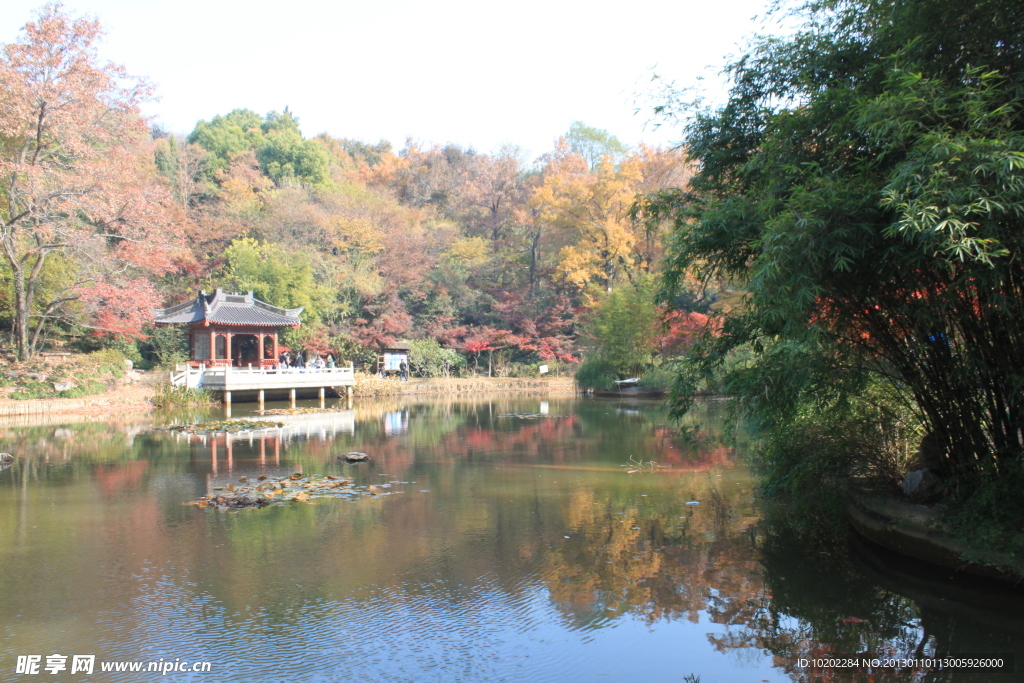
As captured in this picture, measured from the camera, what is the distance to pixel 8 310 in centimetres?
2014

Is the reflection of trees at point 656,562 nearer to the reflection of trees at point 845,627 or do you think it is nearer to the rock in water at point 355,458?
the reflection of trees at point 845,627

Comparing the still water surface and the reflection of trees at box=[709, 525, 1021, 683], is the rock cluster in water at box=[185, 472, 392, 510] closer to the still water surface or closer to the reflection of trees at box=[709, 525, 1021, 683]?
the still water surface

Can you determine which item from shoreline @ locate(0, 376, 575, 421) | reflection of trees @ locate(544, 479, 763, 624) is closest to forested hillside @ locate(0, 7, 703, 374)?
shoreline @ locate(0, 376, 575, 421)

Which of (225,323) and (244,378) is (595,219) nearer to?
(225,323)

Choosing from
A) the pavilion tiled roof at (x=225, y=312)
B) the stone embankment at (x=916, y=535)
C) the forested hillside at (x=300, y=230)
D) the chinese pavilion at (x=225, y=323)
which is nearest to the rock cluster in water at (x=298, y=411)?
the chinese pavilion at (x=225, y=323)

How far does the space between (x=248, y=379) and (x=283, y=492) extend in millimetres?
13049

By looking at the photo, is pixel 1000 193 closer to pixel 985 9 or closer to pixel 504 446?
pixel 985 9

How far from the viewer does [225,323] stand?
2144cm

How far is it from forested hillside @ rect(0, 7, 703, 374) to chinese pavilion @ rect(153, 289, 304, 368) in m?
1.07

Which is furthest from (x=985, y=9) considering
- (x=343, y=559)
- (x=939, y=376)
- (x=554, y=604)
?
(x=343, y=559)

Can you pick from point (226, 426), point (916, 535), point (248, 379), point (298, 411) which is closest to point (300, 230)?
point (248, 379)

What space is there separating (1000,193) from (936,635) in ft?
8.01

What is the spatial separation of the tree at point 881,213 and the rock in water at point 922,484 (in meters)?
0.21

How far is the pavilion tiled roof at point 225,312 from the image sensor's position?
21219 millimetres
